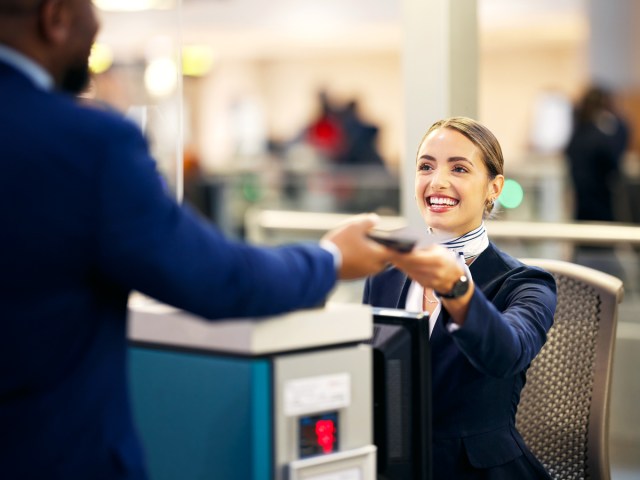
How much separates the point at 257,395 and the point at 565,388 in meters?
1.17

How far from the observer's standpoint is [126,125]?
1.34 metres

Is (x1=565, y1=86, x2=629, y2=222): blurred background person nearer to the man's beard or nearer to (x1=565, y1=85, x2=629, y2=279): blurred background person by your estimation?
(x1=565, y1=85, x2=629, y2=279): blurred background person

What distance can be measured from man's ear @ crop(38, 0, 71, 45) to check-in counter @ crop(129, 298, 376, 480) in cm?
44

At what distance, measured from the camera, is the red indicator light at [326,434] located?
160 cm

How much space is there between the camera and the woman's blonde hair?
215 centimetres

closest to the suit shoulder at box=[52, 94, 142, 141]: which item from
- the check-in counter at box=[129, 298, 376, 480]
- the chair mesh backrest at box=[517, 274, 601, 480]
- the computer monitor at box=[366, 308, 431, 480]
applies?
the check-in counter at box=[129, 298, 376, 480]

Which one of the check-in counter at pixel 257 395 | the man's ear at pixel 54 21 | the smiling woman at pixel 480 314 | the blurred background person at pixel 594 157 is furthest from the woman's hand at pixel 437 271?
the blurred background person at pixel 594 157

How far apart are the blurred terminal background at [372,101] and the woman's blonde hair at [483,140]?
1.93 ft

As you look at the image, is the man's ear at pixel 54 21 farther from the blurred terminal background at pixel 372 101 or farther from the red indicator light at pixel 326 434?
the red indicator light at pixel 326 434

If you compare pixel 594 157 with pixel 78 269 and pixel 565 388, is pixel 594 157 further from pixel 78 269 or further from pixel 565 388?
pixel 78 269

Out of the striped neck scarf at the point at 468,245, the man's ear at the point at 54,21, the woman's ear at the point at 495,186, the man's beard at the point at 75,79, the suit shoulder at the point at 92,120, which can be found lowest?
the striped neck scarf at the point at 468,245

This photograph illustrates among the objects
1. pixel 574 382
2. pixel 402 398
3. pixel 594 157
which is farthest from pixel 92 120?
pixel 594 157

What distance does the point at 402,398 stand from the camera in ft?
5.77

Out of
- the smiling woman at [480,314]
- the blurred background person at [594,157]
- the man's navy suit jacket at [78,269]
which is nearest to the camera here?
the man's navy suit jacket at [78,269]
